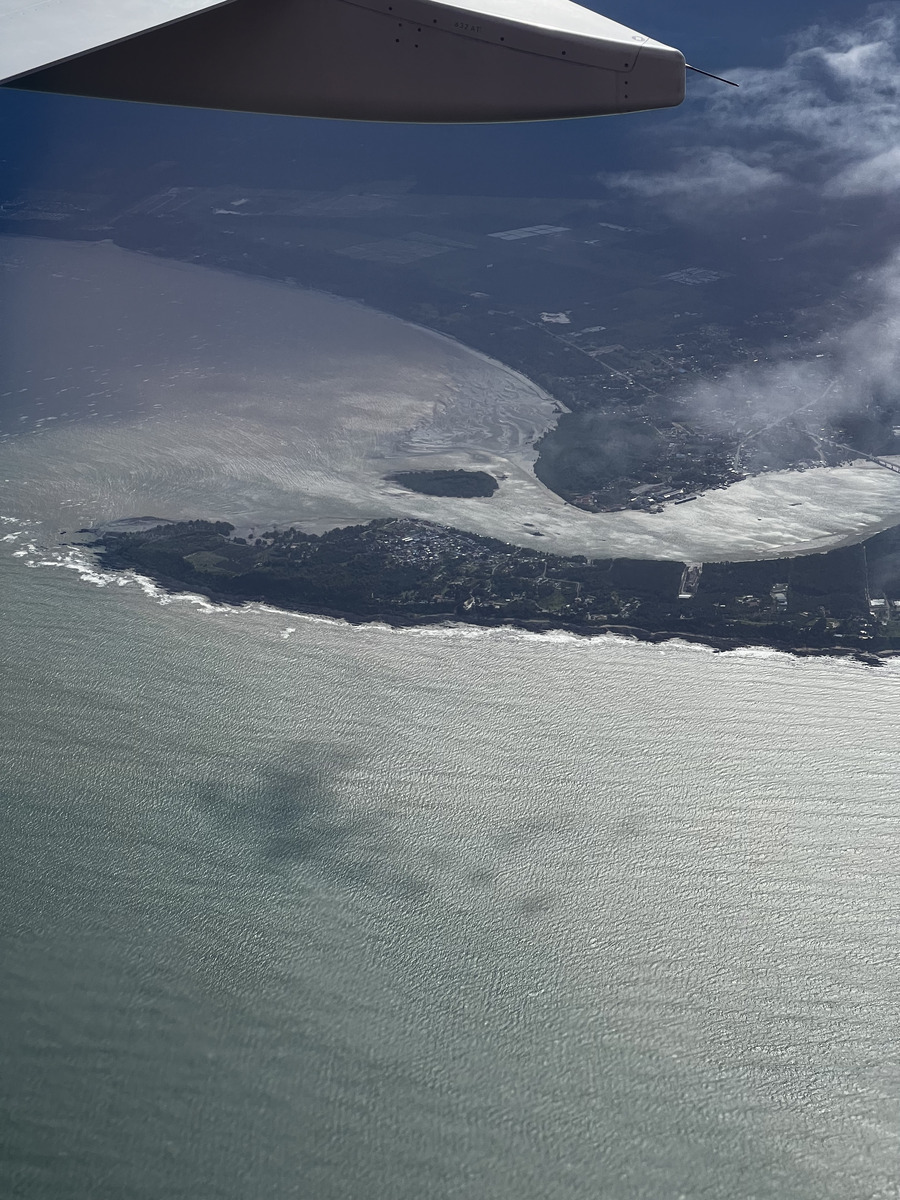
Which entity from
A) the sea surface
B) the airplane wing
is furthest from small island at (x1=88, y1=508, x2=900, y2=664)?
the airplane wing

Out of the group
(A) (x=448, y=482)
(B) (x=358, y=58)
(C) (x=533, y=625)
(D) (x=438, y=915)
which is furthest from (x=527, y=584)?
(B) (x=358, y=58)

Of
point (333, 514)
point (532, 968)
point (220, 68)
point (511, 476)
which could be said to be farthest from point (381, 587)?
point (220, 68)

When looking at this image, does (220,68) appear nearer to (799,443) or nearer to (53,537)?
(53,537)

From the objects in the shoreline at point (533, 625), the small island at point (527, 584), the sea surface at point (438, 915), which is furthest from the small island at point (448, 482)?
the sea surface at point (438, 915)

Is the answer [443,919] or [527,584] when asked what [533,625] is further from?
[443,919]

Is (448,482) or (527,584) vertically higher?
(448,482)

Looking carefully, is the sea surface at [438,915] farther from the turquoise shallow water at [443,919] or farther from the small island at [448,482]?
the small island at [448,482]

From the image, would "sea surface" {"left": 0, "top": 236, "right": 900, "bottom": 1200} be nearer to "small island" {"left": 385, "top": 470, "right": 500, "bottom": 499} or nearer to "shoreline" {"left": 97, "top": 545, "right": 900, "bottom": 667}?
"shoreline" {"left": 97, "top": 545, "right": 900, "bottom": 667}
